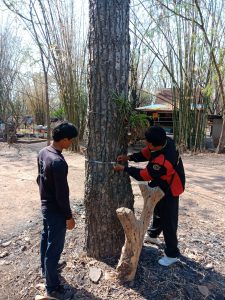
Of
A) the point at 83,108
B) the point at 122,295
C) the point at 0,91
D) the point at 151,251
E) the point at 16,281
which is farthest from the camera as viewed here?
the point at 0,91

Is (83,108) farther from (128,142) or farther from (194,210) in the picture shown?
(128,142)

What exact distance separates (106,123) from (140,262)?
1.20m

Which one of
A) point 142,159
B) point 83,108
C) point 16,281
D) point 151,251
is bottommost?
point 16,281

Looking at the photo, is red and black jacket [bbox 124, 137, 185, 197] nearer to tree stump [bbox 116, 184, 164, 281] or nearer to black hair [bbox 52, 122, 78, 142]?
tree stump [bbox 116, 184, 164, 281]

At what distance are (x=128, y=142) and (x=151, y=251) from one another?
1.02 metres

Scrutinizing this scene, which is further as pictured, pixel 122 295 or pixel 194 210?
pixel 194 210

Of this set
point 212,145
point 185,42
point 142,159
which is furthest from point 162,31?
point 142,159

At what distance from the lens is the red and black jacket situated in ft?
8.35

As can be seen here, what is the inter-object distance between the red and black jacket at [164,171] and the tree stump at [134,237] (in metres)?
0.11

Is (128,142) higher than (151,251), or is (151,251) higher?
(128,142)

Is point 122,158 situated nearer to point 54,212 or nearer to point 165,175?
point 165,175

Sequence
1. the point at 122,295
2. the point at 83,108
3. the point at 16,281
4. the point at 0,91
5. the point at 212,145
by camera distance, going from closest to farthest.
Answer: the point at 122,295
the point at 16,281
the point at 83,108
the point at 212,145
the point at 0,91

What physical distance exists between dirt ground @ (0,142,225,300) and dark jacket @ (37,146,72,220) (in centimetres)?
63

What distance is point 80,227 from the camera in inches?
135
